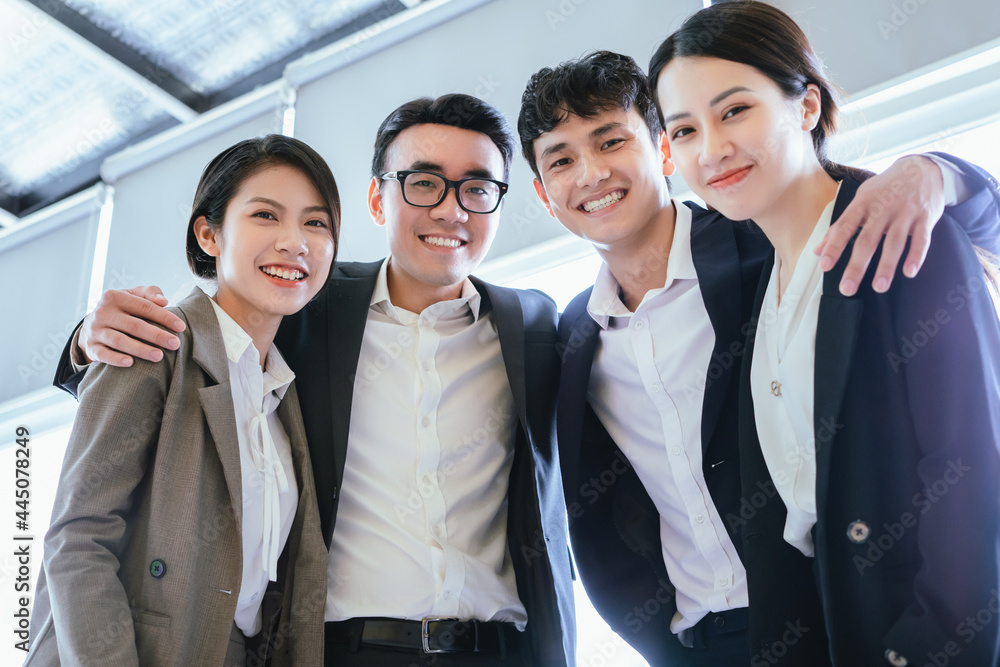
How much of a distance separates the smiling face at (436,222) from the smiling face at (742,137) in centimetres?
70

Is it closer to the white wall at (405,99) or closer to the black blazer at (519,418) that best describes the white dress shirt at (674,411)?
the black blazer at (519,418)

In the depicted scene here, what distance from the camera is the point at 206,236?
1898 millimetres

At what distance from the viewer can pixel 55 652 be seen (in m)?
1.41

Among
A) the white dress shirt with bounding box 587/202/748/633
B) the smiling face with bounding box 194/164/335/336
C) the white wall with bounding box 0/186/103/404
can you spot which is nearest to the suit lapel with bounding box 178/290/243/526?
the smiling face with bounding box 194/164/335/336

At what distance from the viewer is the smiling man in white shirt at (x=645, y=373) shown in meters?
1.72

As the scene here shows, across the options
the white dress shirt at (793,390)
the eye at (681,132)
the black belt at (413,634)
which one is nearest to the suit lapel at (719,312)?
the white dress shirt at (793,390)

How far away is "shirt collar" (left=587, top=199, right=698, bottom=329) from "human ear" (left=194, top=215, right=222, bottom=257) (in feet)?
3.05

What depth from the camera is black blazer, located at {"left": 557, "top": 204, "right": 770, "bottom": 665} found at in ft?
5.59

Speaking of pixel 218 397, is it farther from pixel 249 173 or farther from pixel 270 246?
pixel 249 173

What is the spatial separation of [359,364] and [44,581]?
32.5 inches

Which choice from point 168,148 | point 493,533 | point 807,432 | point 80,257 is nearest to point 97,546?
point 493,533

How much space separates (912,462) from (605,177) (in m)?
0.96

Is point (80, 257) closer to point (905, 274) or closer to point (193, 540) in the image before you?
point (193, 540)

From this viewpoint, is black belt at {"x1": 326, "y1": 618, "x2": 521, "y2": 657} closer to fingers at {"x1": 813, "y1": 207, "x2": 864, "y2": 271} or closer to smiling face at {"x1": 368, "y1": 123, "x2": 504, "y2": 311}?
smiling face at {"x1": 368, "y1": 123, "x2": 504, "y2": 311}
